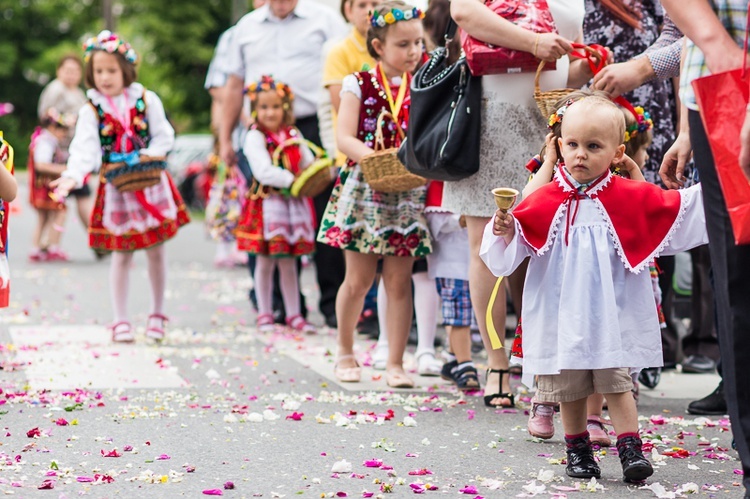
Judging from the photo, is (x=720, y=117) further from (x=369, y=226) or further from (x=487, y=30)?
(x=369, y=226)

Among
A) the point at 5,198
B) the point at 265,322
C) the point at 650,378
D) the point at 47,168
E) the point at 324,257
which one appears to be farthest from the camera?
the point at 47,168

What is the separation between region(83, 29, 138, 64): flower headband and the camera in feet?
26.1

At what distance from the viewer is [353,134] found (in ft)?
20.9

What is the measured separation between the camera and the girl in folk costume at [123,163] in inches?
307

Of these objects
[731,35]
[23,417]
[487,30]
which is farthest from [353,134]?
[731,35]

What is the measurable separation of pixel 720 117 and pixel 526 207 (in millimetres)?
1010

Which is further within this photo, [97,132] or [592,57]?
[97,132]

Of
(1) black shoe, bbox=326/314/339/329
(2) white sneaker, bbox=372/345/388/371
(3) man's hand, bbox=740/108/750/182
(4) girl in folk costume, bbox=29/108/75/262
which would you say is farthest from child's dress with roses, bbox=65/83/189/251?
(4) girl in folk costume, bbox=29/108/75/262

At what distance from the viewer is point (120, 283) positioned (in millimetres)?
8031

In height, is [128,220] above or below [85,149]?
below

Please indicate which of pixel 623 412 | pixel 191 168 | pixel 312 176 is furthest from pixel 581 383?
pixel 191 168

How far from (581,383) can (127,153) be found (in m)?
4.24

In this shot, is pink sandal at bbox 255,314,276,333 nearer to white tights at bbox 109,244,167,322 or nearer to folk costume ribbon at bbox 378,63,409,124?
white tights at bbox 109,244,167,322

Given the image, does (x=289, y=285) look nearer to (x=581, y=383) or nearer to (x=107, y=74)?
(x=107, y=74)
